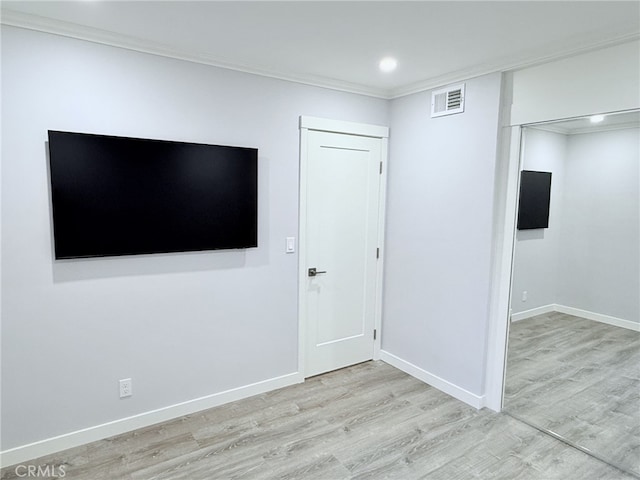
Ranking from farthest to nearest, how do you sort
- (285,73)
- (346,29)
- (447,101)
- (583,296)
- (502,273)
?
(447,101) < (285,73) < (502,273) < (583,296) < (346,29)

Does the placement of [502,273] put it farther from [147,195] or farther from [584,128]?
[147,195]

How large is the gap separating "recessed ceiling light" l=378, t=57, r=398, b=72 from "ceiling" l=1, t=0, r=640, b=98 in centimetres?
5

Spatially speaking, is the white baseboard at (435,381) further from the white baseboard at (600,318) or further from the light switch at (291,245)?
the light switch at (291,245)

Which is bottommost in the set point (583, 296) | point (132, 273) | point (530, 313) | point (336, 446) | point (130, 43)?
point (336, 446)

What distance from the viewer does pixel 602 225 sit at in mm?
2520

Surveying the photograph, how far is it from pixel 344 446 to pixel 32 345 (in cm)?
205

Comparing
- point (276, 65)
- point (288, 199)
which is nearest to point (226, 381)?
point (288, 199)

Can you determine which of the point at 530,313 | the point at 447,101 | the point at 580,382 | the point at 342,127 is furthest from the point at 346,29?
the point at 580,382

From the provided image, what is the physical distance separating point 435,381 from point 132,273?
2.60m

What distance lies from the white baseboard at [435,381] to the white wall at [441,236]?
0.06ft

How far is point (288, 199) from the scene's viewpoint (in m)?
3.11

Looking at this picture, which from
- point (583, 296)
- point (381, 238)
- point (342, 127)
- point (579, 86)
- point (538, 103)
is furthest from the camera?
point (381, 238)

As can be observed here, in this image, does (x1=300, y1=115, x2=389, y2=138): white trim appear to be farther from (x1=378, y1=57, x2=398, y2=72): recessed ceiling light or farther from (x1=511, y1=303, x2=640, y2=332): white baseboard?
(x1=511, y1=303, x2=640, y2=332): white baseboard

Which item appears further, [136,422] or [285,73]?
[285,73]
